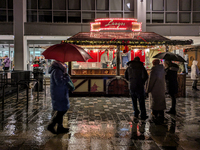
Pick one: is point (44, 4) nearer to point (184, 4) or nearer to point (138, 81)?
point (184, 4)

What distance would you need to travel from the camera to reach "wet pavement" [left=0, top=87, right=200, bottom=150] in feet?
13.5

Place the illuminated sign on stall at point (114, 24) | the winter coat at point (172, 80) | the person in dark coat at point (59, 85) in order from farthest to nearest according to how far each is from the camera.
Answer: the illuminated sign on stall at point (114, 24), the winter coat at point (172, 80), the person in dark coat at point (59, 85)

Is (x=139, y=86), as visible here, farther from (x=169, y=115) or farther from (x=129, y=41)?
(x=129, y=41)

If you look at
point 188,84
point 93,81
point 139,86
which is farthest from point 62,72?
point 188,84

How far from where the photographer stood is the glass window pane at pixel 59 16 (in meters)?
18.5

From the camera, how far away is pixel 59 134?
4746 millimetres

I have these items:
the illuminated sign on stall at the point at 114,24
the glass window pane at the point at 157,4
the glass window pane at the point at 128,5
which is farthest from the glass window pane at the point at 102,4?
the illuminated sign on stall at the point at 114,24

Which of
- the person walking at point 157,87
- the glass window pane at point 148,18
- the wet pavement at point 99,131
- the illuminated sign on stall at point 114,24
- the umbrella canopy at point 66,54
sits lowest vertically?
the wet pavement at point 99,131

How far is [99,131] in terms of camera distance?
5.00 m

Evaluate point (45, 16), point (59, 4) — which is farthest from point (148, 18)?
point (45, 16)

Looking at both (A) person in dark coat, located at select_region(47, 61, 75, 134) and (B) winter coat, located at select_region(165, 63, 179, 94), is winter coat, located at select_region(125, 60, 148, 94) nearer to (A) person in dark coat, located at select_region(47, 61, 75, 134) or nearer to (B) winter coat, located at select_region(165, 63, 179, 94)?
(B) winter coat, located at select_region(165, 63, 179, 94)

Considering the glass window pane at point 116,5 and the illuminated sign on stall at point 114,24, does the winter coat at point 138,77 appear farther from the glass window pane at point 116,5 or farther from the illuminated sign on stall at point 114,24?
the glass window pane at point 116,5

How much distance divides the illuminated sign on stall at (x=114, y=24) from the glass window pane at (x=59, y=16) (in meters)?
6.22

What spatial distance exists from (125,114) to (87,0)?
14.4m
